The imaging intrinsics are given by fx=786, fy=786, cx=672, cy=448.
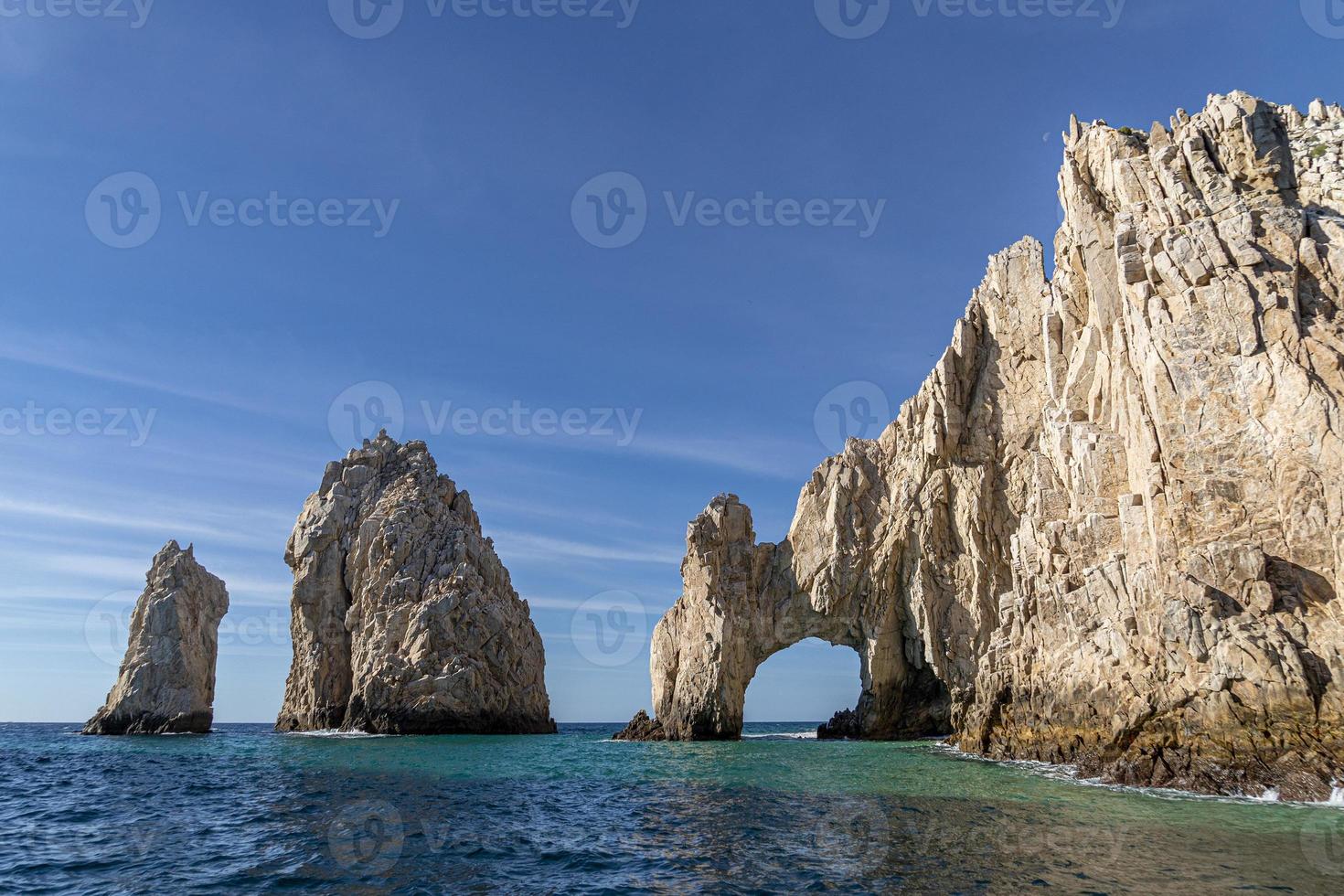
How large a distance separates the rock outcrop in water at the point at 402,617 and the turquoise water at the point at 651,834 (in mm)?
36714

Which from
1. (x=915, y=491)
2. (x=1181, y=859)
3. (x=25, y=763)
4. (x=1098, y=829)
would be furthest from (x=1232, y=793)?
(x=25, y=763)

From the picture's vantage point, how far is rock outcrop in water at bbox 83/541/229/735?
7775 centimetres

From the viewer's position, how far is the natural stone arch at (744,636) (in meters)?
60.9

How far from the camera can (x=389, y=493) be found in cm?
8288

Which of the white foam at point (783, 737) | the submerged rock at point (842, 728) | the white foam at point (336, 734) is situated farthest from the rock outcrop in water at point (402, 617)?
the submerged rock at point (842, 728)

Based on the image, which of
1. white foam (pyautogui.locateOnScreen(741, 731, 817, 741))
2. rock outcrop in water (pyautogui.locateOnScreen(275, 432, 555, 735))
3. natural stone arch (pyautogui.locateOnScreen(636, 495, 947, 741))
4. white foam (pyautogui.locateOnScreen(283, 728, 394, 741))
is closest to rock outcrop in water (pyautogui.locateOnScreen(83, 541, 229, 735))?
rock outcrop in water (pyautogui.locateOnScreen(275, 432, 555, 735))

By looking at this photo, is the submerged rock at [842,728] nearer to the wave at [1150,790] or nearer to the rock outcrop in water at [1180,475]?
the rock outcrop in water at [1180,475]

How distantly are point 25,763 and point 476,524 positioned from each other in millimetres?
49248

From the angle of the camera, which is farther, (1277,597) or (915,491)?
(915,491)

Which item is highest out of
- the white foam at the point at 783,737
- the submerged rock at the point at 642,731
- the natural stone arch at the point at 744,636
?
the natural stone arch at the point at 744,636

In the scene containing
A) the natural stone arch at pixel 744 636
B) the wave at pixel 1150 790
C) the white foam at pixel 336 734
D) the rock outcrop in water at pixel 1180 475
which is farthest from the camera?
the white foam at pixel 336 734

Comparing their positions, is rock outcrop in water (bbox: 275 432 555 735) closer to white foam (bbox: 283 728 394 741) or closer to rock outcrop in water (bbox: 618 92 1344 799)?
white foam (bbox: 283 728 394 741)

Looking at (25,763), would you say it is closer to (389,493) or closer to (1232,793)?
(389,493)

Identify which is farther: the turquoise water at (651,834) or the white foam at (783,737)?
the white foam at (783,737)
